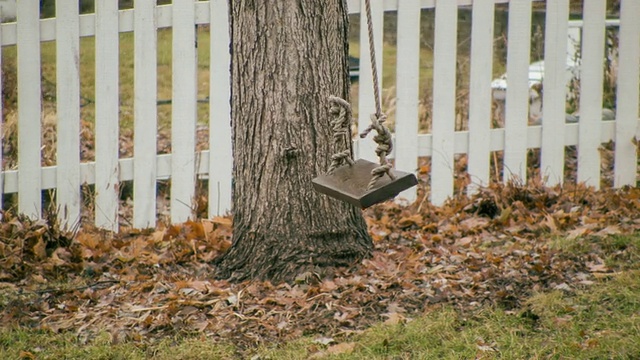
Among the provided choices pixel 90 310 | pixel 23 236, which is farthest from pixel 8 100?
pixel 90 310

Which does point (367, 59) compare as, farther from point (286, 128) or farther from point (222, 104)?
point (286, 128)

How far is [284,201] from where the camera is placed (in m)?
3.89

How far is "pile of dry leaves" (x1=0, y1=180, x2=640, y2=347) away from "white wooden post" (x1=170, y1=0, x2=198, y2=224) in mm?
400

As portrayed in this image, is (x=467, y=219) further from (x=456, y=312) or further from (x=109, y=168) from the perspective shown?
(x=109, y=168)

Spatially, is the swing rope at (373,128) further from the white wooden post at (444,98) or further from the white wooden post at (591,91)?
the white wooden post at (591,91)

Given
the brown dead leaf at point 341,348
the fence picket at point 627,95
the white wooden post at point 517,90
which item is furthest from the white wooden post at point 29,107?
the fence picket at point 627,95

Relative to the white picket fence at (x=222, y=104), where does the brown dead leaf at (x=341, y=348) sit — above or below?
below

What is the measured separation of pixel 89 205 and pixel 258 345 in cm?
216

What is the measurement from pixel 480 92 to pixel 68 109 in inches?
97.6

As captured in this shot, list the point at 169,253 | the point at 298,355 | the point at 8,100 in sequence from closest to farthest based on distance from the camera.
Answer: the point at 298,355
the point at 169,253
the point at 8,100

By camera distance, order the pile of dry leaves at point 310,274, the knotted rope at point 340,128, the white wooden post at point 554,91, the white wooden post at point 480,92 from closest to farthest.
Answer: the knotted rope at point 340,128, the pile of dry leaves at point 310,274, the white wooden post at point 480,92, the white wooden post at point 554,91

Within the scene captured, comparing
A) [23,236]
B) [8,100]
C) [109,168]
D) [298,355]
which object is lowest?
[298,355]

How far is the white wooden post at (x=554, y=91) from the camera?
17.9 feet

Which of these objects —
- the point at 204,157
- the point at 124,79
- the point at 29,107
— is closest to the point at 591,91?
the point at 204,157
